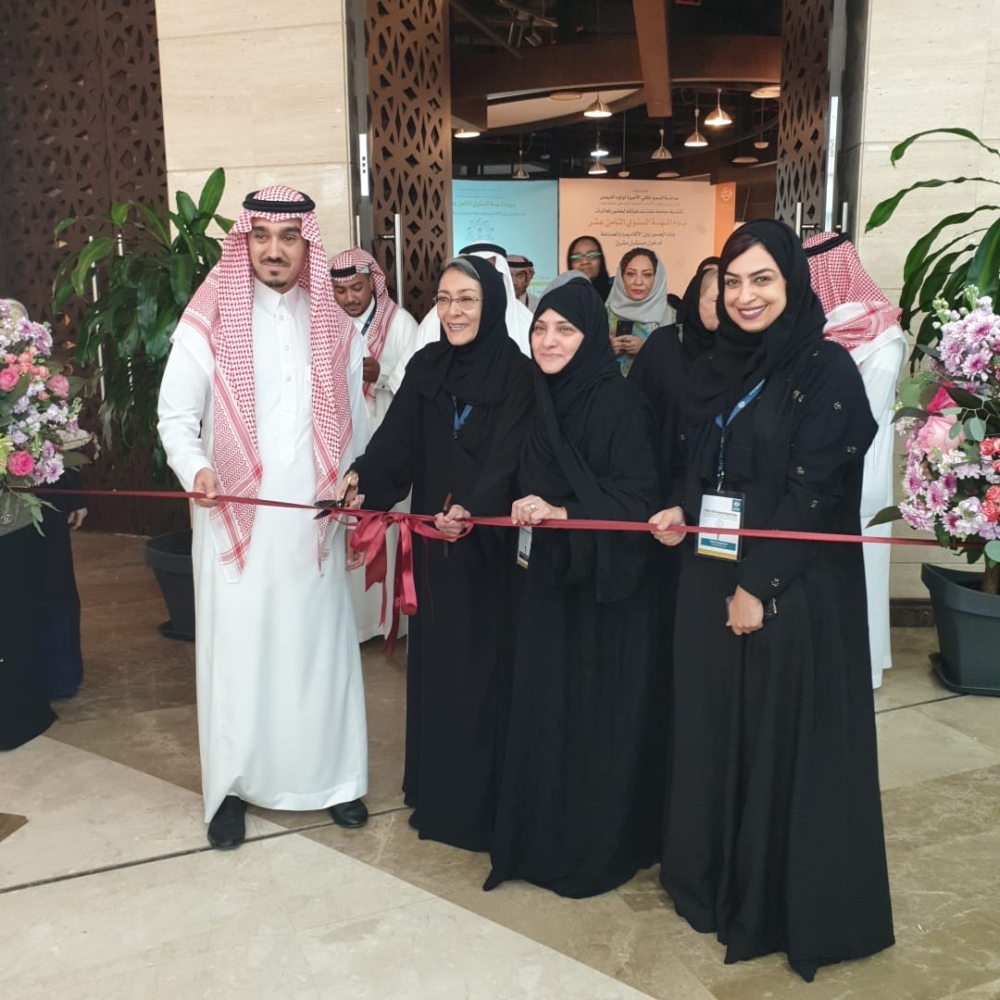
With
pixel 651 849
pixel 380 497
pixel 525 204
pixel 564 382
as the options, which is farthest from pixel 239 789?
pixel 525 204

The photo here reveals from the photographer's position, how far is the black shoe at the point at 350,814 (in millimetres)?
2924

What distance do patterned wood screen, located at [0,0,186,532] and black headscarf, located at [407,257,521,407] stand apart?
13.1 feet

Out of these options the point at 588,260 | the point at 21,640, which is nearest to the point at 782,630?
the point at 21,640

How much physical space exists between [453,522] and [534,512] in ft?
0.85

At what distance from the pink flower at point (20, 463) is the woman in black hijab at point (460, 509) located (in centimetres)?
87

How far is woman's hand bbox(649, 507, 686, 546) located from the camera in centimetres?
227

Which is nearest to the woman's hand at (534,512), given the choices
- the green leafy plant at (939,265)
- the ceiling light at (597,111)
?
the green leafy plant at (939,265)

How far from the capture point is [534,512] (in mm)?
2334

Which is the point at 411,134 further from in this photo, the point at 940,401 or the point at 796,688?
the point at 796,688

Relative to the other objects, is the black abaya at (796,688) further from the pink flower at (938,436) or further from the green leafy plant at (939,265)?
the green leafy plant at (939,265)

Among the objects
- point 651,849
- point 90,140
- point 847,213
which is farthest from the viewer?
point 90,140

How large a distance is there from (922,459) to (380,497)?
4.71 ft

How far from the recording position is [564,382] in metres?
2.44

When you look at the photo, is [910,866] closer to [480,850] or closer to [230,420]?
[480,850]
